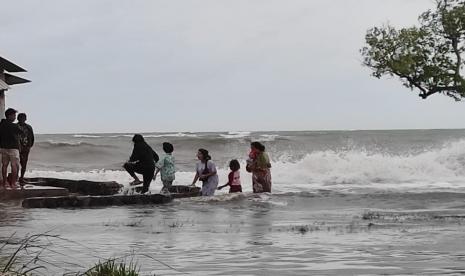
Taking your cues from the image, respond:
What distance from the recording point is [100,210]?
17172mm

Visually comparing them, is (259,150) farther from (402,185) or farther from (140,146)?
(402,185)

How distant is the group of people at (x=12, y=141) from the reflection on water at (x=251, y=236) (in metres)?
1.05

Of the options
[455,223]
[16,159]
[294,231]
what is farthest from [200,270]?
[16,159]

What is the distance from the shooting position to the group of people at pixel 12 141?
709 inches

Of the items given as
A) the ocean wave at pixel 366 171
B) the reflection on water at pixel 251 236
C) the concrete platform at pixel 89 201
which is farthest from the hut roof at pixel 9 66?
the ocean wave at pixel 366 171

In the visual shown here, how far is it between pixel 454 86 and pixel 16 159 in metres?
13.0

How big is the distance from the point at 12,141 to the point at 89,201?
83.9 inches

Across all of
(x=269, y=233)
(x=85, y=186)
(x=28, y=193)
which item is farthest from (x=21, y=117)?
(x=269, y=233)

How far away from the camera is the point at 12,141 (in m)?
18.1

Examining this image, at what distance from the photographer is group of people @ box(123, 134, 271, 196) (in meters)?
19.4

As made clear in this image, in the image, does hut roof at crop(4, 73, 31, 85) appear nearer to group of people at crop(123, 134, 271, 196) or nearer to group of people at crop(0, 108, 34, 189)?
group of people at crop(0, 108, 34, 189)

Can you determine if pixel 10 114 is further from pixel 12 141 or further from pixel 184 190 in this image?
pixel 184 190

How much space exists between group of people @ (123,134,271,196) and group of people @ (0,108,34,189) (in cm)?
237

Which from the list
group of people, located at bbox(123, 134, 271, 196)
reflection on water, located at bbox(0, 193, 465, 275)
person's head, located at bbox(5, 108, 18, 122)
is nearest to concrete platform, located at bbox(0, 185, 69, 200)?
reflection on water, located at bbox(0, 193, 465, 275)
